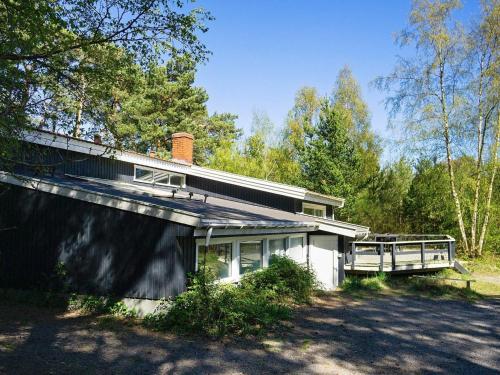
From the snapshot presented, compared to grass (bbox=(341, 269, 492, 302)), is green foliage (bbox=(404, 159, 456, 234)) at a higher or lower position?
higher

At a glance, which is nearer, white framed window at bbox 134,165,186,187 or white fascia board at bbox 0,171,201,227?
white fascia board at bbox 0,171,201,227

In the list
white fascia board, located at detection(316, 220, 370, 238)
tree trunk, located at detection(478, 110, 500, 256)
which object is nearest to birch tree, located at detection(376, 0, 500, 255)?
tree trunk, located at detection(478, 110, 500, 256)

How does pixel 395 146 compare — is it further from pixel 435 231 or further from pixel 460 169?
pixel 435 231

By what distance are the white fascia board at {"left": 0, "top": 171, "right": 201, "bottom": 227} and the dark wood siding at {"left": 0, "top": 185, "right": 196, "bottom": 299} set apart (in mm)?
195

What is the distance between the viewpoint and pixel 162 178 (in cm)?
1802

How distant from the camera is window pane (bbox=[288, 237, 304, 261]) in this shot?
51.6ft

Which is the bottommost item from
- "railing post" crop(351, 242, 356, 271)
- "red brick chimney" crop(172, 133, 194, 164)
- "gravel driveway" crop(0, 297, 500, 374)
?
"gravel driveway" crop(0, 297, 500, 374)

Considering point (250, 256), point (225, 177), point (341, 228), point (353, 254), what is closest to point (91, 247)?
point (250, 256)

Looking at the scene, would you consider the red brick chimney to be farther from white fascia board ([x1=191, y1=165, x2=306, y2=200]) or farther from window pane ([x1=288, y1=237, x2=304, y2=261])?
window pane ([x1=288, y1=237, x2=304, y2=261])

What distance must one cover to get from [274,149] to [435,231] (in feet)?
53.8

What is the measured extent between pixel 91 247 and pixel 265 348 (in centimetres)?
573

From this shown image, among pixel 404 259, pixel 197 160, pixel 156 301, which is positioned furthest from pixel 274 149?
pixel 156 301

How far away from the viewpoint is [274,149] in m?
38.2

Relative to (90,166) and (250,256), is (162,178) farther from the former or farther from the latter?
(250,256)
